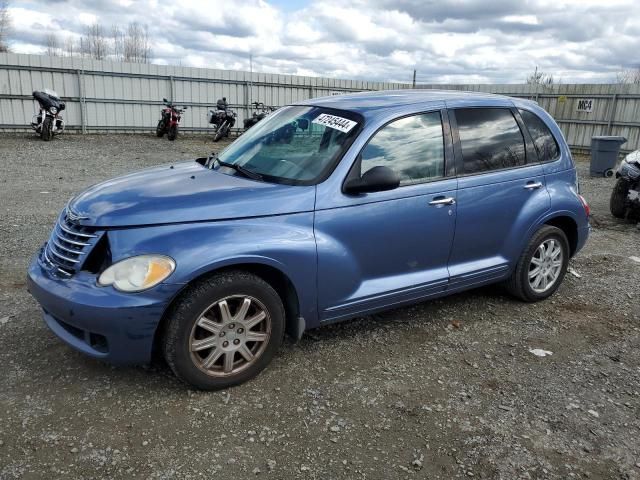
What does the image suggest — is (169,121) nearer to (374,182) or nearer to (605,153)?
(605,153)

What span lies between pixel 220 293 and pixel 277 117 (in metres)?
1.87

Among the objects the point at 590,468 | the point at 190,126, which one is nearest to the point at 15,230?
the point at 590,468

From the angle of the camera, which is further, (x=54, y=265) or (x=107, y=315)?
(x=54, y=265)

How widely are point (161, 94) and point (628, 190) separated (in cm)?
1483

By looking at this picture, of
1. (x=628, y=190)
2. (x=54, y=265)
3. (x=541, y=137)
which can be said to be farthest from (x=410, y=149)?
(x=628, y=190)

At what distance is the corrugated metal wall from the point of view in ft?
51.1

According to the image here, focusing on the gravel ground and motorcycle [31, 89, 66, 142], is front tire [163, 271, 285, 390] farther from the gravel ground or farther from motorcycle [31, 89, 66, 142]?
motorcycle [31, 89, 66, 142]

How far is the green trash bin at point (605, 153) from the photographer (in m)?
12.8

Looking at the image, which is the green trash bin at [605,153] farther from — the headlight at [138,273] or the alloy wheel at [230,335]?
the headlight at [138,273]

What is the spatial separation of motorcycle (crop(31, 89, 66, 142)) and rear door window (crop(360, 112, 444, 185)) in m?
13.6

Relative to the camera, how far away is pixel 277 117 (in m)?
4.34

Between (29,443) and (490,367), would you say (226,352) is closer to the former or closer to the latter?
(29,443)

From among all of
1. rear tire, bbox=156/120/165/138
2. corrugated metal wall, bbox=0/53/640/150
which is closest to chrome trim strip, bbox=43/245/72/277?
rear tire, bbox=156/120/165/138

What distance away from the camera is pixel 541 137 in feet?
15.1
